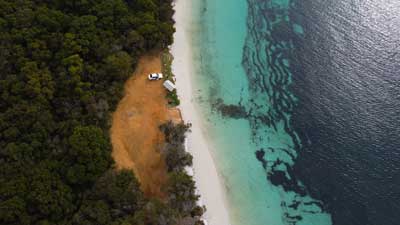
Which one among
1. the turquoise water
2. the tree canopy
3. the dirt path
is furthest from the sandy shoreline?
the dirt path

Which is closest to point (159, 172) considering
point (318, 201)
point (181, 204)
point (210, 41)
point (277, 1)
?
point (181, 204)

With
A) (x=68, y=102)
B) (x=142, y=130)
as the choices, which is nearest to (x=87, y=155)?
(x=142, y=130)

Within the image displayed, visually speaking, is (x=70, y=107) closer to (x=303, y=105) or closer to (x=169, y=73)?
(x=169, y=73)

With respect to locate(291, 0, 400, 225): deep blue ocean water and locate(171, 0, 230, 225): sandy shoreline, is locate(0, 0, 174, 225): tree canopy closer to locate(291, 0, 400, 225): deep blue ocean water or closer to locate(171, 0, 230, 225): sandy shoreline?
locate(171, 0, 230, 225): sandy shoreline

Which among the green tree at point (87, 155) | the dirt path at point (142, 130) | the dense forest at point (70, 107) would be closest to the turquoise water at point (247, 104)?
the dirt path at point (142, 130)

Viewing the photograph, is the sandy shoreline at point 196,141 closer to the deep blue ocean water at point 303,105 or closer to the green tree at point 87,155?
the deep blue ocean water at point 303,105
